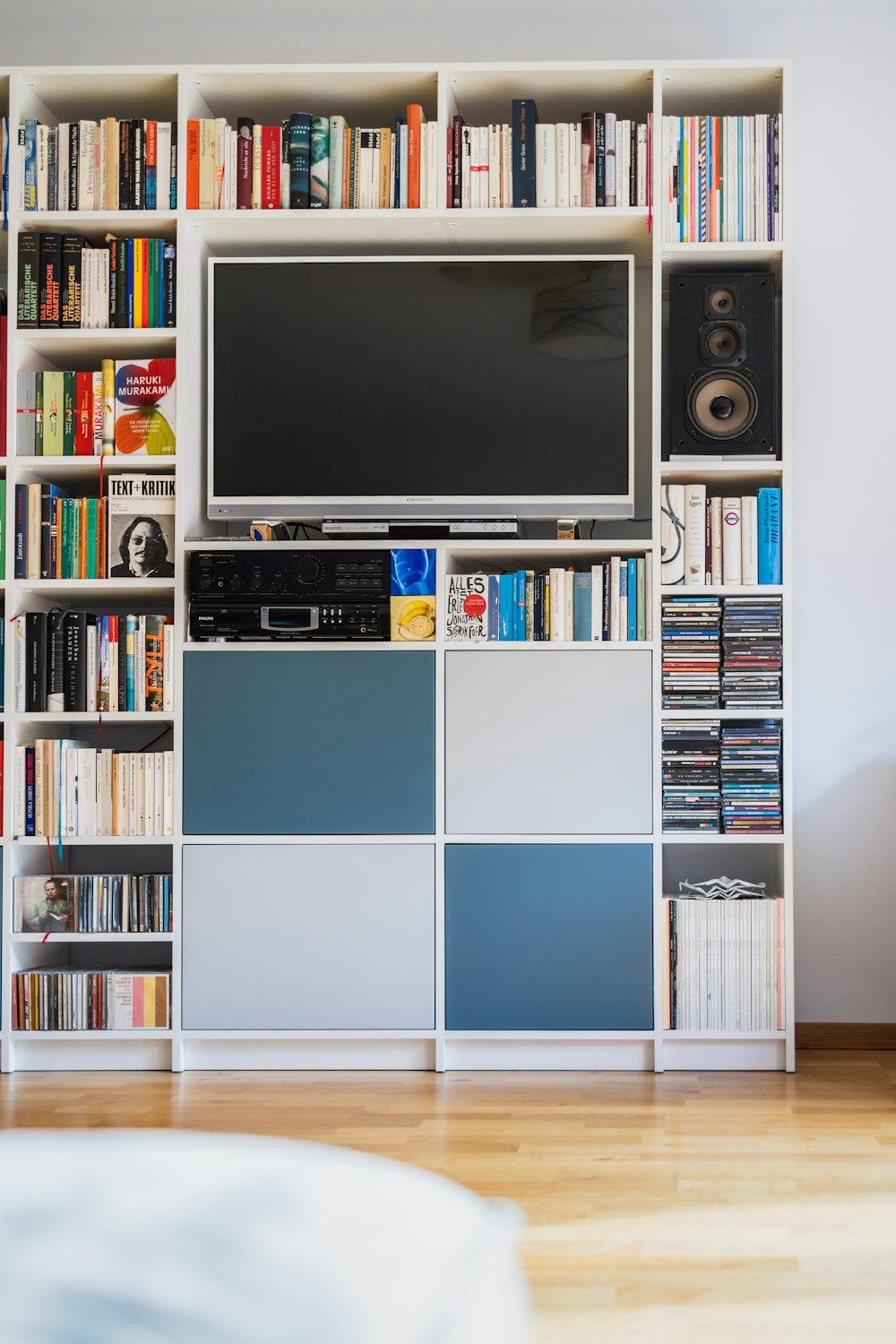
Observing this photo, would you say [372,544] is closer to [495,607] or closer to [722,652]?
[495,607]

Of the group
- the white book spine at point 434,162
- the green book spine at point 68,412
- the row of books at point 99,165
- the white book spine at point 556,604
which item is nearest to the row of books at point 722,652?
the white book spine at point 556,604

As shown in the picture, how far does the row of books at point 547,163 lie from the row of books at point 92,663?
1.43 meters

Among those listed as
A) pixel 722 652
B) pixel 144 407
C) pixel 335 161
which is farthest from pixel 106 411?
pixel 722 652

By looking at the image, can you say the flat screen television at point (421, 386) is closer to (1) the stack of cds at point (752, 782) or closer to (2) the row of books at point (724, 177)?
(2) the row of books at point (724, 177)

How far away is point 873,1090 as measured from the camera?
2887 millimetres

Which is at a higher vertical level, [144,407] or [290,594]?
[144,407]

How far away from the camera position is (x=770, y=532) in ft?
10.1

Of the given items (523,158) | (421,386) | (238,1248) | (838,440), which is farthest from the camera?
(838,440)

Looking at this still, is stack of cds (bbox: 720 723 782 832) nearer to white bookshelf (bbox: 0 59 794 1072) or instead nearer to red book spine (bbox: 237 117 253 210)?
white bookshelf (bbox: 0 59 794 1072)

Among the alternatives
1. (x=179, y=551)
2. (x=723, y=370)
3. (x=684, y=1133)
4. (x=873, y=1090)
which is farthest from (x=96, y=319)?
(x=873, y=1090)

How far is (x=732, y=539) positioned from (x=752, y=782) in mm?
639

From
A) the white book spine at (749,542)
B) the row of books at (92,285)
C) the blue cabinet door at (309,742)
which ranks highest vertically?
the row of books at (92,285)

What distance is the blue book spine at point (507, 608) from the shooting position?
310cm

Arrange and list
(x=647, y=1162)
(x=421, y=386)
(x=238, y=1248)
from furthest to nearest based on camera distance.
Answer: (x=421, y=386)
(x=647, y=1162)
(x=238, y=1248)
